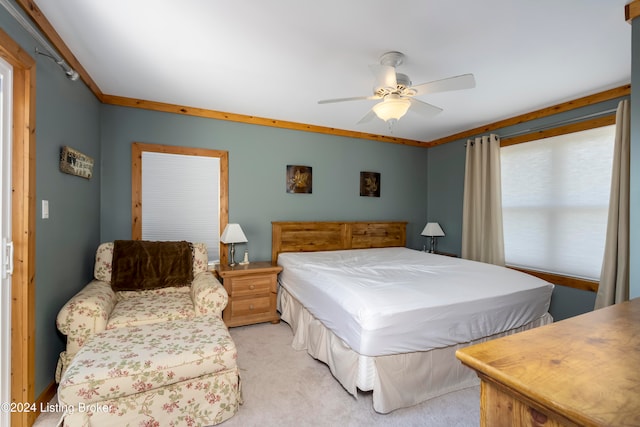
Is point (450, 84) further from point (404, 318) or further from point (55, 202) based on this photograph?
point (55, 202)

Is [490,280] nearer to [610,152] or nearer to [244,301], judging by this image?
[610,152]

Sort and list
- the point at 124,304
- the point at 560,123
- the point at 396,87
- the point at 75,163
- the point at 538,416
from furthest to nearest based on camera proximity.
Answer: the point at 560,123 → the point at 124,304 → the point at 75,163 → the point at 396,87 → the point at 538,416

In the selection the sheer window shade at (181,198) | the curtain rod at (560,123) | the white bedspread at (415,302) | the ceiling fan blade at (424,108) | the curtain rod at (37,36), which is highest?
the curtain rod at (560,123)

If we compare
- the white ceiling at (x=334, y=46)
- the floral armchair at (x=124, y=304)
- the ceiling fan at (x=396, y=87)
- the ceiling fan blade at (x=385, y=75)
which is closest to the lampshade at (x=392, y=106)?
the ceiling fan at (x=396, y=87)

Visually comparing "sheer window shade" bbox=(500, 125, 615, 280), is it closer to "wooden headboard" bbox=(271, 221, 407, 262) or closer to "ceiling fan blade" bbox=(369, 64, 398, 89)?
"wooden headboard" bbox=(271, 221, 407, 262)

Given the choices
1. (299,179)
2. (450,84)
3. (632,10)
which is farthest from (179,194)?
(632,10)

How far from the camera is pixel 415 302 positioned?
1.91 m

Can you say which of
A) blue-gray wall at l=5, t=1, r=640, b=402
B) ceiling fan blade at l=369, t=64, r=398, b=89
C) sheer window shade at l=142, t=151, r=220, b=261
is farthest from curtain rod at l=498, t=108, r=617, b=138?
sheer window shade at l=142, t=151, r=220, b=261

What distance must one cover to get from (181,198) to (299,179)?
151 cm

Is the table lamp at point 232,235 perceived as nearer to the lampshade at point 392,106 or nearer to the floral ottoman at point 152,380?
the floral ottoman at point 152,380

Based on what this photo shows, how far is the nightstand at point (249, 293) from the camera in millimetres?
3123

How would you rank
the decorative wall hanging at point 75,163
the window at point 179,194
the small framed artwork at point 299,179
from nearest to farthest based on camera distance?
1. the decorative wall hanging at point 75,163
2. the window at point 179,194
3. the small framed artwork at point 299,179

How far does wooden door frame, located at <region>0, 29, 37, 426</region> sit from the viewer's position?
5.38 feet

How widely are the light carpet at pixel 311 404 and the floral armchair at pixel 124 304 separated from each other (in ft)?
1.64
